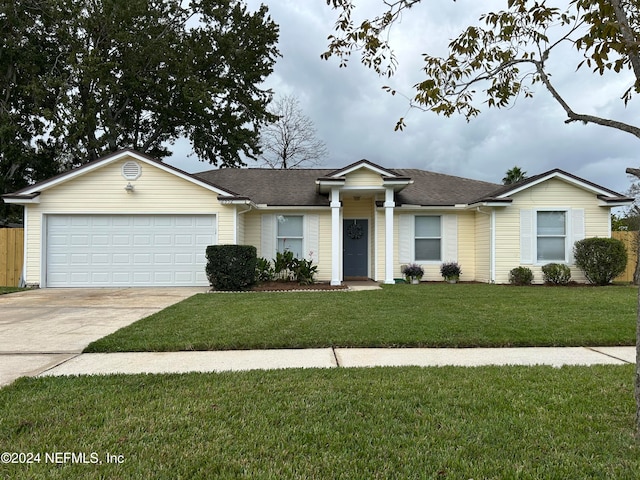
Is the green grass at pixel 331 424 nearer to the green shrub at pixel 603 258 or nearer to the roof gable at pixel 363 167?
the roof gable at pixel 363 167

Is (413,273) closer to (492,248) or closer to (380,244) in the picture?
(380,244)

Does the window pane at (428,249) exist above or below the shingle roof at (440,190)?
below

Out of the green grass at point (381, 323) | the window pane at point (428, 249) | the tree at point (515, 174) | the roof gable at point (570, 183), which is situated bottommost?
the green grass at point (381, 323)

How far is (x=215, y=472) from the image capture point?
224cm

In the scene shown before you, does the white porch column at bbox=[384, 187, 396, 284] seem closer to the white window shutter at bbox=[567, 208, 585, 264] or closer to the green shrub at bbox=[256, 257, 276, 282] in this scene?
the green shrub at bbox=[256, 257, 276, 282]

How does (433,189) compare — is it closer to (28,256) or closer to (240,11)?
(28,256)

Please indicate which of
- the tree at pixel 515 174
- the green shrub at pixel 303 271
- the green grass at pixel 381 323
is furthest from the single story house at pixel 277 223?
the tree at pixel 515 174

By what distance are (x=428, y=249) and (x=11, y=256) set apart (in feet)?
44.9

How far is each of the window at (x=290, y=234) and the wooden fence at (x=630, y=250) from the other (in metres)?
10.9

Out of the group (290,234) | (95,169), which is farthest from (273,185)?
(95,169)

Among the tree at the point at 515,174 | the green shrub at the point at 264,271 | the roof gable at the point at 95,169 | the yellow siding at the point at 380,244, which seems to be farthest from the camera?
the tree at the point at 515,174

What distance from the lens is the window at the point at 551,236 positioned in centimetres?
1274

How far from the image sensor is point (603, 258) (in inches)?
468

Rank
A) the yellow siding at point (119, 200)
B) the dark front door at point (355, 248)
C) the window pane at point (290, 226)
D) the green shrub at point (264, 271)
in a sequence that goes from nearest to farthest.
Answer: the yellow siding at point (119, 200) → the green shrub at point (264, 271) → the window pane at point (290, 226) → the dark front door at point (355, 248)
